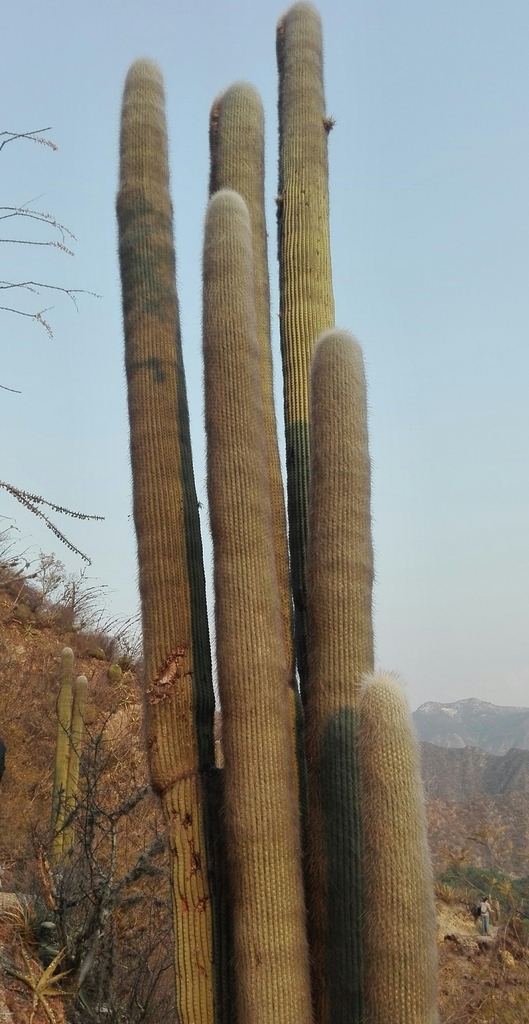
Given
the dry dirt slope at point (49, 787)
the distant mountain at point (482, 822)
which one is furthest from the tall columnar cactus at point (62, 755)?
the distant mountain at point (482, 822)

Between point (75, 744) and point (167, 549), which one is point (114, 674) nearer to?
point (75, 744)

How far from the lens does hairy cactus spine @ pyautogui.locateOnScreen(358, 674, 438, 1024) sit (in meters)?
2.17

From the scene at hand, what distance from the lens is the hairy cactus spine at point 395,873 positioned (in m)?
2.17

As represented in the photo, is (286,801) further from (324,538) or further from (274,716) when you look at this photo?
(324,538)

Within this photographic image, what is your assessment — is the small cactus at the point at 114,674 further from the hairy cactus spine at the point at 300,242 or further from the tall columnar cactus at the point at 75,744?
the hairy cactus spine at the point at 300,242

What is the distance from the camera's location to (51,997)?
534 centimetres

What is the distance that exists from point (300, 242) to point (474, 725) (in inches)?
1596

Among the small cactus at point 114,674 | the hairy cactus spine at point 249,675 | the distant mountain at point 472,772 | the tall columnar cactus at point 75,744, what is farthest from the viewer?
Result: the distant mountain at point 472,772

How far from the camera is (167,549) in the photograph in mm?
3240

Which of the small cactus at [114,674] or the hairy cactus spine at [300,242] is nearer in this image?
the hairy cactus spine at [300,242]

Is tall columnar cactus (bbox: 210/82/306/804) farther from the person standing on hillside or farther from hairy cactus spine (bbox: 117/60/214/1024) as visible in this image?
the person standing on hillside

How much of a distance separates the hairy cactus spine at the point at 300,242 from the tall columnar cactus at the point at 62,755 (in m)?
4.42

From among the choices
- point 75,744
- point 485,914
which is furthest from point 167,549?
point 485,914

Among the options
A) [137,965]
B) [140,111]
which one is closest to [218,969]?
[137,965]
